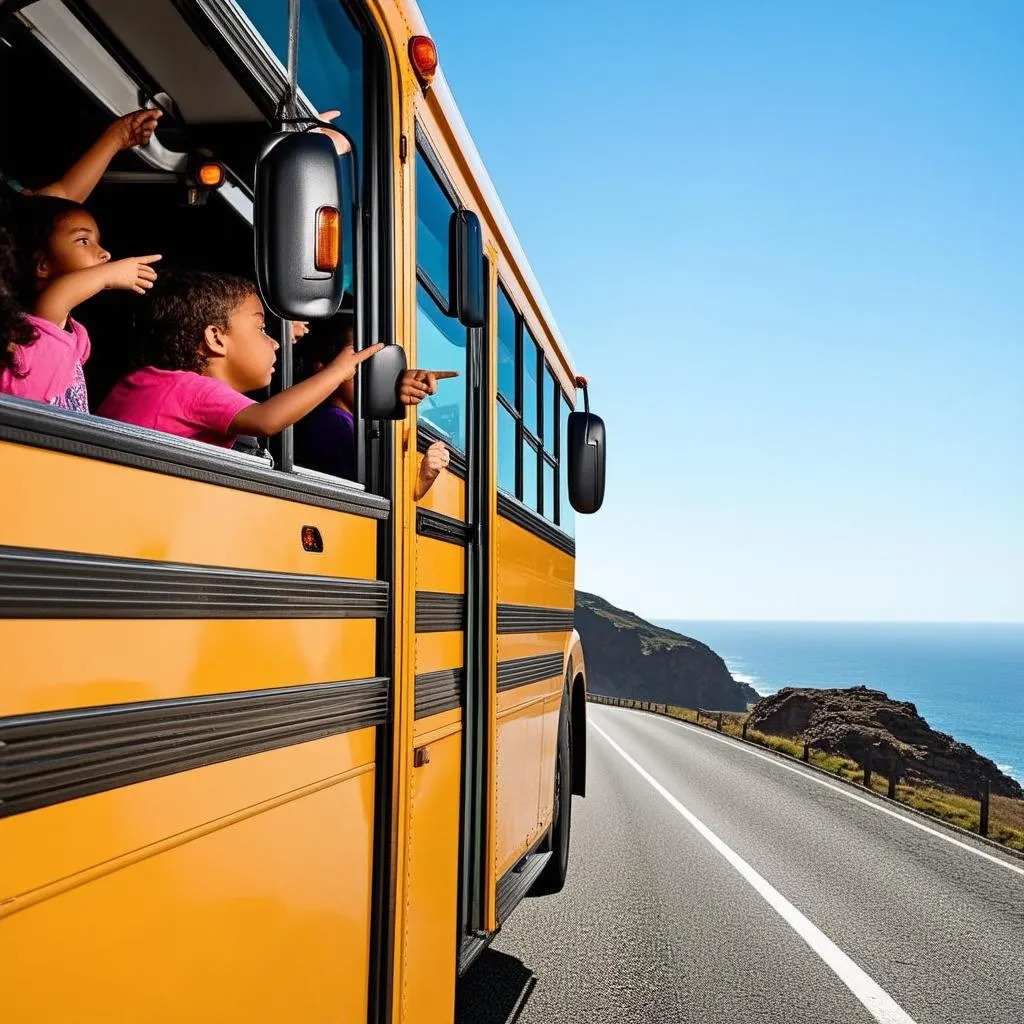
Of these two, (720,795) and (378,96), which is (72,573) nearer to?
(378,96)

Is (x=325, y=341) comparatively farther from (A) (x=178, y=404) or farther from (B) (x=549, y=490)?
(B) (x=549, y=490)

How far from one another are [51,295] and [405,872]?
1.69 meters

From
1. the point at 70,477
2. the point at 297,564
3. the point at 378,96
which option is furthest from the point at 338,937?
the point at 378,96

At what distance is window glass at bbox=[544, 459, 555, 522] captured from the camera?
5957 mm

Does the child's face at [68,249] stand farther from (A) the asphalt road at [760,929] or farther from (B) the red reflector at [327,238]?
(A) the asphalt road at [760,929]

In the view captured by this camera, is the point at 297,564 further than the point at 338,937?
No

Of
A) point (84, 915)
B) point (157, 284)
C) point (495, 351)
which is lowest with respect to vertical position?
point (84, 915)

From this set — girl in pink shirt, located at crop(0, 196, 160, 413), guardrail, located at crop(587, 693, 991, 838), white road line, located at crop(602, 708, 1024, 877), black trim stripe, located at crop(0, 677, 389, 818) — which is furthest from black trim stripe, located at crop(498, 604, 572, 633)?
guardrail, located at crop(587, 693, 991, 838)

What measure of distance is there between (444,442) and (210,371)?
1.14 m

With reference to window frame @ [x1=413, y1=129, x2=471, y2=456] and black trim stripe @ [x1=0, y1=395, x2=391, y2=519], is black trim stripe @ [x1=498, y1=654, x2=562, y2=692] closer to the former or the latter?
window frame @ [x1=413, y1=129, x2=471, y2=456]

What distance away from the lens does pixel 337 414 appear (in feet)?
8.81

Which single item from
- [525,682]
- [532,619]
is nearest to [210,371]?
[525,682]

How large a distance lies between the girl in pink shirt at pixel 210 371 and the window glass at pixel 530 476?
273 centimetres

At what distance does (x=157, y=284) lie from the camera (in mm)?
2422
